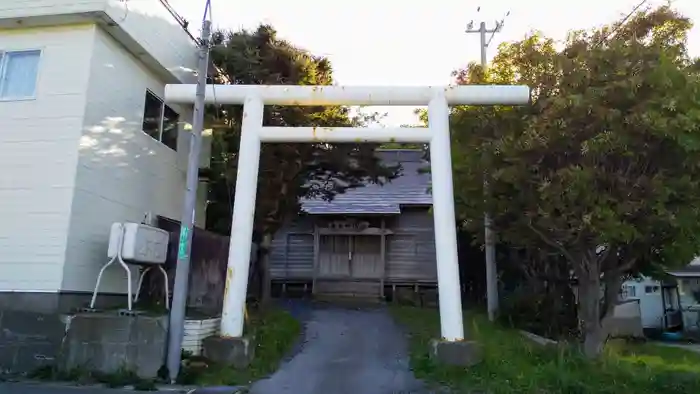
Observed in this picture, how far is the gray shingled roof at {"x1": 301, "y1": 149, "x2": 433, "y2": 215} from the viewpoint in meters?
20.0

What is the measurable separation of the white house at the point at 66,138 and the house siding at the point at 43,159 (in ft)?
0.06

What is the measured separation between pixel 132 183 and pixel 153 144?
1137 millimetres

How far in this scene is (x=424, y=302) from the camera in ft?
64.8

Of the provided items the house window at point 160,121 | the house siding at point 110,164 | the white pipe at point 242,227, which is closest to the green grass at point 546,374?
the white pipe at point 242,227

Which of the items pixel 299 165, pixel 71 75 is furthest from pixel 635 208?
pixel 71 75

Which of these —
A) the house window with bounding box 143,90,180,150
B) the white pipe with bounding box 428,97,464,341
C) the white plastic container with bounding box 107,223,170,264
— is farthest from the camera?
the house window with bounding box 143,90,180,150

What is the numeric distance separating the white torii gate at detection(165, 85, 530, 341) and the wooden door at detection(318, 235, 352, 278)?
10566mm

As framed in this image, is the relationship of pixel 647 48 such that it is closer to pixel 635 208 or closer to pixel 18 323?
pixel 635 208

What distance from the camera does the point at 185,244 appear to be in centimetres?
880

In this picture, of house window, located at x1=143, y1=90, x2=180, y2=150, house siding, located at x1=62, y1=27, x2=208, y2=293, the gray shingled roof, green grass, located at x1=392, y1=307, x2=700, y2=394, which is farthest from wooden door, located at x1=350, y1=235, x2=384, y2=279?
house siding, located at x1=62, y1=27, x2=208, y2=293

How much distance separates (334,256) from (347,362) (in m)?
10.3

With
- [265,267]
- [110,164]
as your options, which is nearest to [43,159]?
Answer: [110,164]

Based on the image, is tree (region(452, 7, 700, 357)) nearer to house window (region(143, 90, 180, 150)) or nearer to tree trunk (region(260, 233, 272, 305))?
tree trunk (region(260, 233, 272, 305))

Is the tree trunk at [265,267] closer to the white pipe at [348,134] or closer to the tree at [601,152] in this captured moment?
the white pipe at [348,134]
